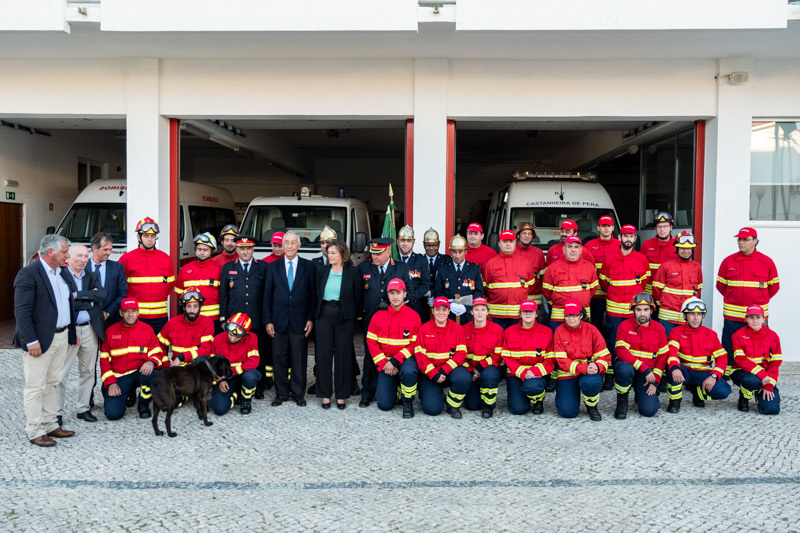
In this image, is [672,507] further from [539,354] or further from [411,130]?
[411,130]

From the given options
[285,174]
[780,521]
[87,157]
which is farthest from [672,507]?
[285,174]

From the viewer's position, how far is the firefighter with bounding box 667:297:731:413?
20.7 feet

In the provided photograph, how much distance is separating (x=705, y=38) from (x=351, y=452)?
6301 millimetres

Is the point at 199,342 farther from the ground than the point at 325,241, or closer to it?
closer to it

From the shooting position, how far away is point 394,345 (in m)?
6.30

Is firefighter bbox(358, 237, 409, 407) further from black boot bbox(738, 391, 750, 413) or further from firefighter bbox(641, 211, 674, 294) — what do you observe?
black boot bbox(738, 391, 750, 413)

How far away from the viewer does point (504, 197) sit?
10.5 meters

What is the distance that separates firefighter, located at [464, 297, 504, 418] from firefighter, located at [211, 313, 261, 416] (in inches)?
83.6

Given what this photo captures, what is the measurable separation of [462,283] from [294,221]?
387 centimetres

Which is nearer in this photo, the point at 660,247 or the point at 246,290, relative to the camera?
the point at 246,290

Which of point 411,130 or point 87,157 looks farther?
point 87,157

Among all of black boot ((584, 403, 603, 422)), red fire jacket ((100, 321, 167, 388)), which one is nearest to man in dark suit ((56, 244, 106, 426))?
red fire jacket ((100, 321, 167, 388))

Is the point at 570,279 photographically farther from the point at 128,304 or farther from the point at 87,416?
the point at 87,416

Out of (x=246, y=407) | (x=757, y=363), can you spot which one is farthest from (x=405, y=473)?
(x=757, y=363)
